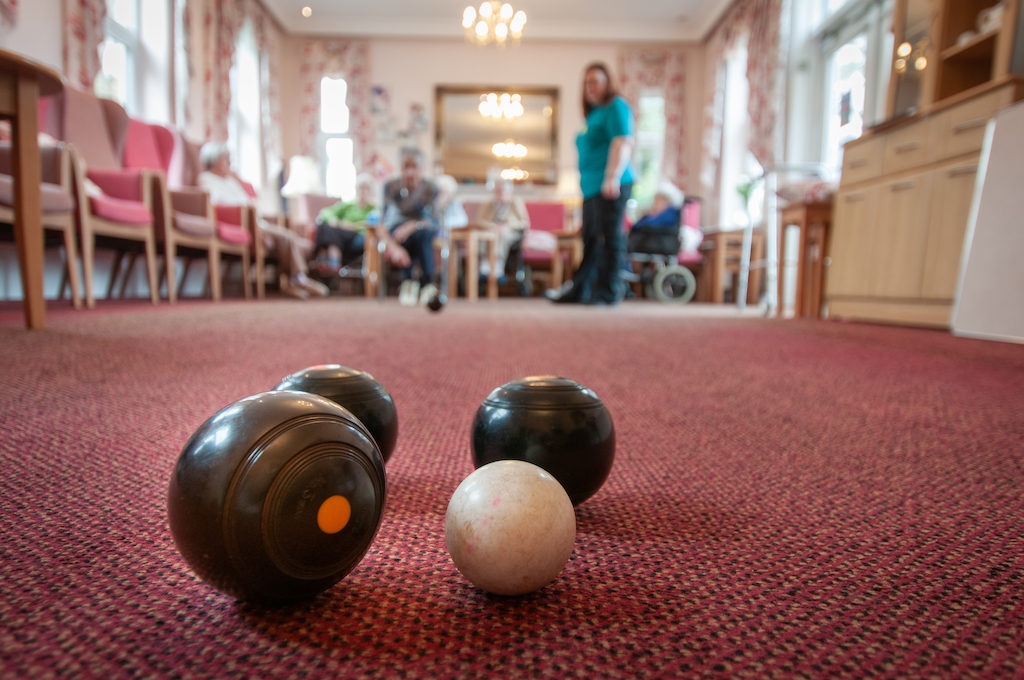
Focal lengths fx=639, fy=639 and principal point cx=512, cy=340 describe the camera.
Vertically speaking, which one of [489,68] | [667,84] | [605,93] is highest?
[489,68]

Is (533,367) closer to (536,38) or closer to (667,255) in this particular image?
(667,255)

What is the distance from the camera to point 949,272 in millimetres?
2873

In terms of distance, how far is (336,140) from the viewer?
8.20 metres

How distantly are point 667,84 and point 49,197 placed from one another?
7.22 meters

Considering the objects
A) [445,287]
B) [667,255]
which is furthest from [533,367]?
[667,255]

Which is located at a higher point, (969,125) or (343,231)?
(969,125)

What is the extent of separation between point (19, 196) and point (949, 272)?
11.5ft

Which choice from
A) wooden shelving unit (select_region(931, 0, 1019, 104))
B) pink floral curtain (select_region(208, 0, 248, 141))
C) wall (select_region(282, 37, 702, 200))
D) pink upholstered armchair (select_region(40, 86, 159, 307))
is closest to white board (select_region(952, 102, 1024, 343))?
wooden shelving unit (select_region(931, 0, 1019, 104))

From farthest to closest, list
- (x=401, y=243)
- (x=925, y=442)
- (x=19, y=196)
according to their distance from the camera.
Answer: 1. (x=401, y=243)
2. (x=19, y=196)
3. (x=925, y=442)

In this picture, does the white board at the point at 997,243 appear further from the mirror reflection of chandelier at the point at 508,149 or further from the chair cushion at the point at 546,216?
the mirror reflection of chandelier at the point at 508,149

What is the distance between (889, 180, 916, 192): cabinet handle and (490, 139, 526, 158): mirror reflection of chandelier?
5.57 metres

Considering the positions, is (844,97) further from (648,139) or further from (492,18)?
(492,18)

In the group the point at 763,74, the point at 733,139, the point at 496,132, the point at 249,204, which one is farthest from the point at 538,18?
the point at 249,204

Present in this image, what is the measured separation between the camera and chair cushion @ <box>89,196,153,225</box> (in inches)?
129
